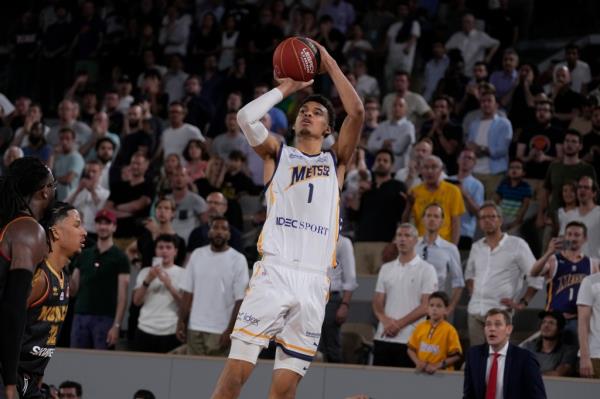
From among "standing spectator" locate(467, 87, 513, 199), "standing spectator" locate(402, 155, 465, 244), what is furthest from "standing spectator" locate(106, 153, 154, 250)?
"standing spectator" locate(467, 87, 513, 199)

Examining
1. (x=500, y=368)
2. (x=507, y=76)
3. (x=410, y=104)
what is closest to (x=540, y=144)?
(x=507, y=76)

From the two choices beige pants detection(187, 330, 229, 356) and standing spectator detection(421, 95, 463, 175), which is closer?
beige pants detection(187, 330, 229, 356)

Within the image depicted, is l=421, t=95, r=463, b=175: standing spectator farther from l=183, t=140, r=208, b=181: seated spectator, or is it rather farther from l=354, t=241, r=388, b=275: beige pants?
l=183, t=140, r=208, b=181: seated spectator

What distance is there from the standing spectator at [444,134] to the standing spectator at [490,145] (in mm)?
256

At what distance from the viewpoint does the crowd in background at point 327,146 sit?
11586 mm

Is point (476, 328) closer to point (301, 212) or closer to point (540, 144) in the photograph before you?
point (540, 144)

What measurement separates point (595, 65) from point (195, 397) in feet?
27.4

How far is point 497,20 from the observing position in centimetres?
1767

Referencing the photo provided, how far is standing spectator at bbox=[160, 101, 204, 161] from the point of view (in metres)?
15.7

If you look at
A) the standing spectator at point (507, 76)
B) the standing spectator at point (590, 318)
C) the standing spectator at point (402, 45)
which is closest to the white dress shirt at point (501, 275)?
the standing spectator at point (590, 318)

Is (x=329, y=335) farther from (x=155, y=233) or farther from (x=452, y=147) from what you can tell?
(x=452, y=147)

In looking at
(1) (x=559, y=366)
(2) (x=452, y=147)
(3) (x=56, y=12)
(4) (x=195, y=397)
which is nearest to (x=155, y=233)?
(4) (x=195, y=397)

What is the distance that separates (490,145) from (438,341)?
13.8 feet

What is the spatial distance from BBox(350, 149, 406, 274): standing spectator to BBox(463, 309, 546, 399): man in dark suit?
362 centimetres
